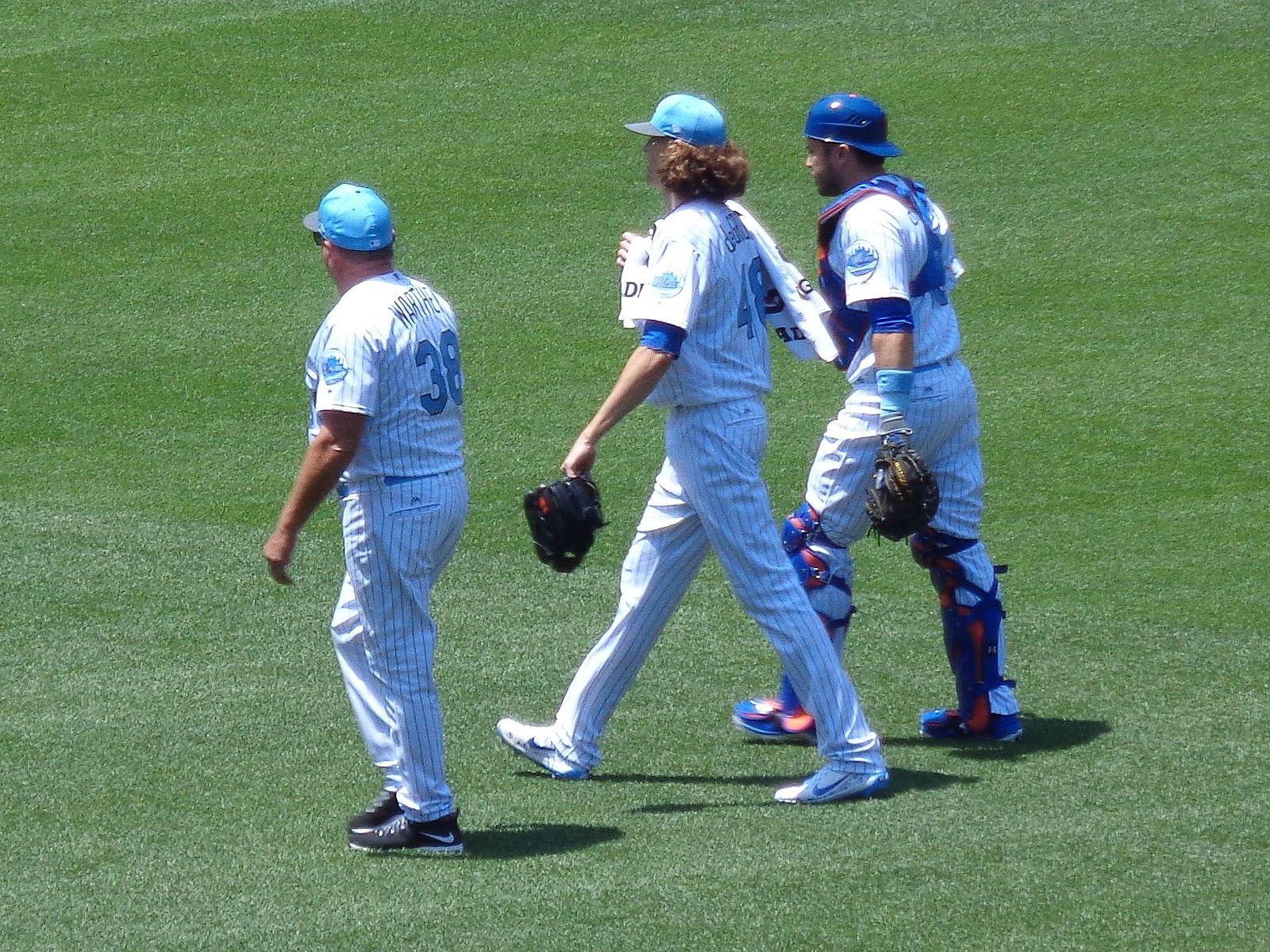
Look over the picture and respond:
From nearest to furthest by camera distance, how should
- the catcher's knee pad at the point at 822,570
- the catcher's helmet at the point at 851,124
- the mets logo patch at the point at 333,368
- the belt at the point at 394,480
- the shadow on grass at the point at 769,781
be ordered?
the mets logo patch at the point at 333,368 < the belt at the point at 394,480 < the shadow on grass at the point at 769,781 < the catcher's helmet at the point at 851,124 < the catcher's knee pad at the point at 822,570

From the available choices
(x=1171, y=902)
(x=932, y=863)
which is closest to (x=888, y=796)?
(x=932, y=863)

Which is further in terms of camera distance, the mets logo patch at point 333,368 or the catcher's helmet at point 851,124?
the catcher's helmet at point 851,124

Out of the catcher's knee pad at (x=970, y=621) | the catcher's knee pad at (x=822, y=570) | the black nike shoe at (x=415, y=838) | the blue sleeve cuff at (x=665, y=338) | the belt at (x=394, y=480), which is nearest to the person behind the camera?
the belt at (x=394, y=480)

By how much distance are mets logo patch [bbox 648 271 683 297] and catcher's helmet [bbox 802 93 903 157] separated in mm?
761

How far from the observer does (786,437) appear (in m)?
8.41

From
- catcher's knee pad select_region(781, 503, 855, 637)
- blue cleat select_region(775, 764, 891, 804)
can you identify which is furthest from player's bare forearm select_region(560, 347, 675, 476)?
blue cleat select_region(775, 764, 891, 804)

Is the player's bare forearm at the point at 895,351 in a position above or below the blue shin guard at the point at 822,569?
above

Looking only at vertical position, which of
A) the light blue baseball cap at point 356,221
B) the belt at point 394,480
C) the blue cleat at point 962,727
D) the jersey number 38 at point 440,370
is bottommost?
the blue cleat at point 962,727

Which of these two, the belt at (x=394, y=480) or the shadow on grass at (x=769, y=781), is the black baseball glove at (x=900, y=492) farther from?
the belt at (x=394, y=480)

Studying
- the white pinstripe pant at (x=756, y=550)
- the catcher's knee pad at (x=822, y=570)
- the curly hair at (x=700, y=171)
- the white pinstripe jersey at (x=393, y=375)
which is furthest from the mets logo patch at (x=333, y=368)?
the catcher's knee pad at (x=822, y=570)

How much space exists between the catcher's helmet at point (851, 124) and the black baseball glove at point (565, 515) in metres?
1.23

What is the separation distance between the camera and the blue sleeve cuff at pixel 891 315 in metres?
4.94

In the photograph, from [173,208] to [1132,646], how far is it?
23.0 ft

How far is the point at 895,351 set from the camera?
16.2ft
